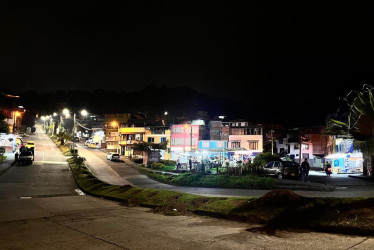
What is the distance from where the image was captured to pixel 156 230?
8461 mm

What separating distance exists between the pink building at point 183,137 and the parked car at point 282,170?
2618cm

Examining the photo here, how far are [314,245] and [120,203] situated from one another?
34.2 feet

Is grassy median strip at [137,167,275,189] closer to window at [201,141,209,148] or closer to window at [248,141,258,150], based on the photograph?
window at [201,141,209,148]

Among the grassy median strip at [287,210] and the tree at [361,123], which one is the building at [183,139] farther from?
the tree at [361,123]

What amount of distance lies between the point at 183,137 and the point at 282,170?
1153 inches

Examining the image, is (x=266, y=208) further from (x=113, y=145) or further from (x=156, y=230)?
(x=113, y=145)

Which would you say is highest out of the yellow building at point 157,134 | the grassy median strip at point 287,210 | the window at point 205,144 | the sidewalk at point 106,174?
the yellow building at point 157,134

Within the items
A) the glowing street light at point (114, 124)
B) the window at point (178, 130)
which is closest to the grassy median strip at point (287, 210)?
the window at point (178, 130)

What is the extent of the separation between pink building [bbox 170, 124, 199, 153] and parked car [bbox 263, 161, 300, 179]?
85.9 ft

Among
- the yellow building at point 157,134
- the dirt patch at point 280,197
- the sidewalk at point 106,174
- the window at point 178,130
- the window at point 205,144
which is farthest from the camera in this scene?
the yellow building at point 157,134

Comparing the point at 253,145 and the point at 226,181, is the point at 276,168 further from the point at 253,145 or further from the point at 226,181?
the point at 253,145

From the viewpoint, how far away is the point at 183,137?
53281 mm

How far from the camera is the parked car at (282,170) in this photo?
81.8ft

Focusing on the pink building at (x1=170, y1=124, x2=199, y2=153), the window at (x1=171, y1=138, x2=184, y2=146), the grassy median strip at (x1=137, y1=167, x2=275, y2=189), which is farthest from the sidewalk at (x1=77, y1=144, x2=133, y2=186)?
the pink building at (x1=170, y1=124, x2=199, y2=153)
